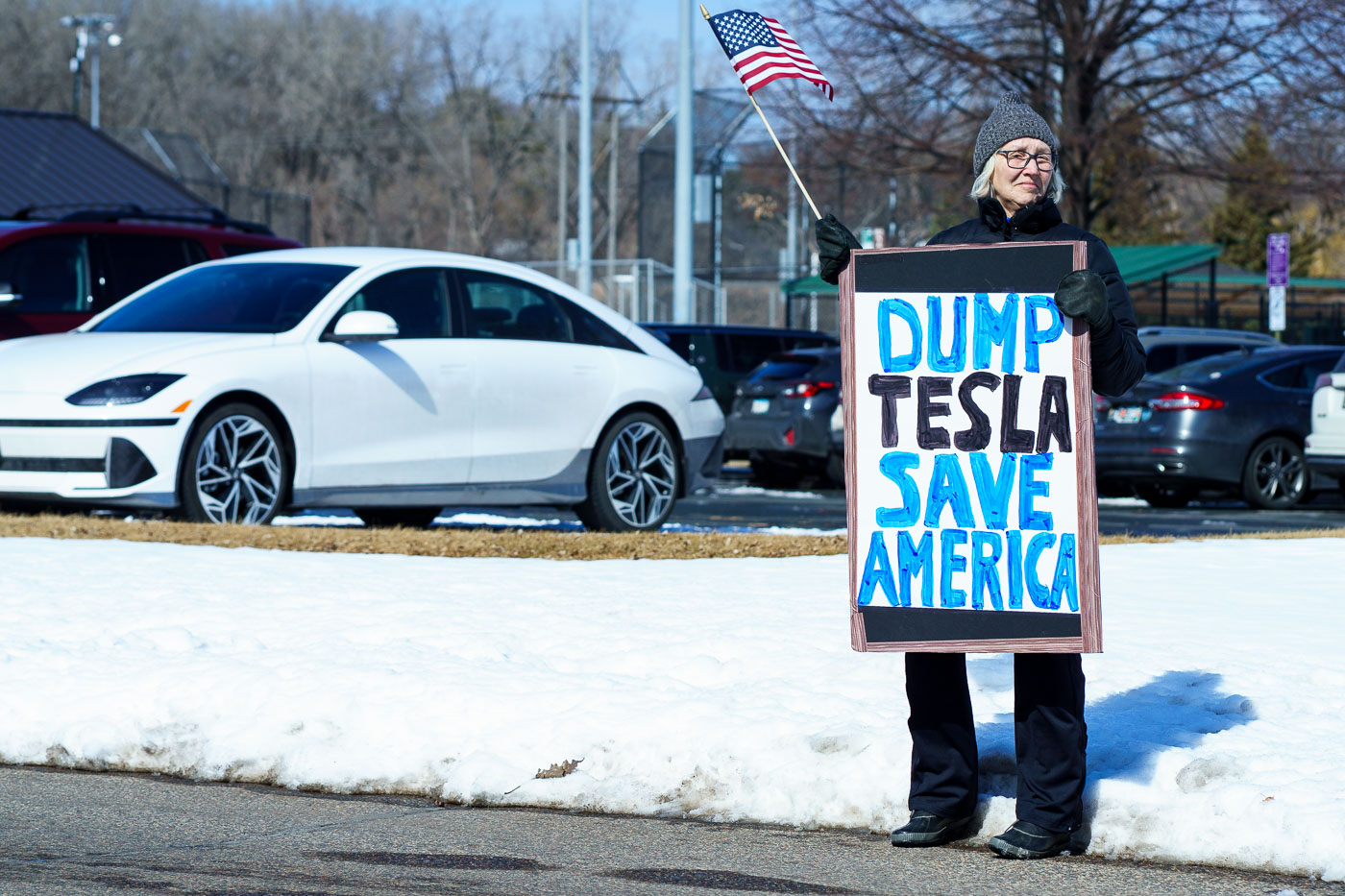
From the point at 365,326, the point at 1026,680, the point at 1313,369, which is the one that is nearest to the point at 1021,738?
the point at 1026,680

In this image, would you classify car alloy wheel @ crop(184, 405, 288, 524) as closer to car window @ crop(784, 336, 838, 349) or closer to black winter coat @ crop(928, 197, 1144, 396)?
black winter coat @ crop(928, 197, 1144, 396)

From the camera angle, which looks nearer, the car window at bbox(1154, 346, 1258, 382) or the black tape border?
the black tape border

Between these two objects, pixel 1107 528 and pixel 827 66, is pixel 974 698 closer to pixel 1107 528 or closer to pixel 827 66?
pixel 1107 528

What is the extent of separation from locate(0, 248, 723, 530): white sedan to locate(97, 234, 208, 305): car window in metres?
2.71

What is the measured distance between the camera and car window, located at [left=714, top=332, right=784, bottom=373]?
21734 millimetres

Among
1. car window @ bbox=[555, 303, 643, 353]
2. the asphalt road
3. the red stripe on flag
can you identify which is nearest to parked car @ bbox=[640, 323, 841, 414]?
car window @ bbox=[555, 303, 643, 353]

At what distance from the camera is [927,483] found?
15.7ft

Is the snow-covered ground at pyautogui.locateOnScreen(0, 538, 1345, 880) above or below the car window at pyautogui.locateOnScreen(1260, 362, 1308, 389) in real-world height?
below

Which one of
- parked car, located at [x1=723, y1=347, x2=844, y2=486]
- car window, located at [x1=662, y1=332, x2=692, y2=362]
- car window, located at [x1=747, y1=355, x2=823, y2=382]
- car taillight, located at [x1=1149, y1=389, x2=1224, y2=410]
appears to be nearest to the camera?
car taillight, located at [x1=1149, y1=389, x2=1224, y2=410]

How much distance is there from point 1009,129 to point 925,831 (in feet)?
5.73

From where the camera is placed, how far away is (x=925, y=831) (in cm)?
467

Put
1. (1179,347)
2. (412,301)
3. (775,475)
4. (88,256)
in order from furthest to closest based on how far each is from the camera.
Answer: (775,475) < (1179,347) < (88,256) < (412,301)

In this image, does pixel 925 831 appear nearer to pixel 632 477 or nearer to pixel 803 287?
pixel 632 477

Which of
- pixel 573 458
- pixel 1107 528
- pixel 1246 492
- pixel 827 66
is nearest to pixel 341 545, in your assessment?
pixel 573 458
